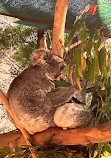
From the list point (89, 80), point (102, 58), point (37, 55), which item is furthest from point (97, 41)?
point (37, 55)

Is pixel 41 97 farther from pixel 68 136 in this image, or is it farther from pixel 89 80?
pixel 89 80

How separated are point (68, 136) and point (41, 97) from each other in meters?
0.44

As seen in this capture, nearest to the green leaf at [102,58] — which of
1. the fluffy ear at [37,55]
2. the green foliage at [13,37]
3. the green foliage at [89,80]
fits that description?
the green foliage at [89,80]

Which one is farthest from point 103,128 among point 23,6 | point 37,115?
point 23,6

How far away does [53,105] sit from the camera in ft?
8.02

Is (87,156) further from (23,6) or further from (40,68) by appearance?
(23,6)

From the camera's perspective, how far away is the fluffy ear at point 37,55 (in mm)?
2486

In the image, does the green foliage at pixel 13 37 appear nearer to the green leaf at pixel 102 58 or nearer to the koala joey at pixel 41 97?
the koala joey at pixel 41 97

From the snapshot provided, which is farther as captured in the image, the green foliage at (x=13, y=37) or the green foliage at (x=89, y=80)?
the green foliage at (x=13, y=37)

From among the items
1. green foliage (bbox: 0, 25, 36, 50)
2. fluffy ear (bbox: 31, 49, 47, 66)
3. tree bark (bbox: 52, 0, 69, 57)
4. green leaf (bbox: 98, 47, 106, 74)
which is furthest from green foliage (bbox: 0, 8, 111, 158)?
green foliage (bbox: 0, 25, 36, 50)

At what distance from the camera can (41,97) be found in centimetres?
244

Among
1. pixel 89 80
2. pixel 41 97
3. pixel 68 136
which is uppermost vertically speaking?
pixel 89 80

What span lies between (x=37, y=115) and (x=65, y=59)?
2.36ft

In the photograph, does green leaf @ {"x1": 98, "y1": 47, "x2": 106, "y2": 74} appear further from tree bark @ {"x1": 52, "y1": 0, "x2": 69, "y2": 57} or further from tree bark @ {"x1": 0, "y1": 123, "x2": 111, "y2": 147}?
tree bark @ {"x1": 52, "y1": 0, "x2": 69, "y2": 57}
